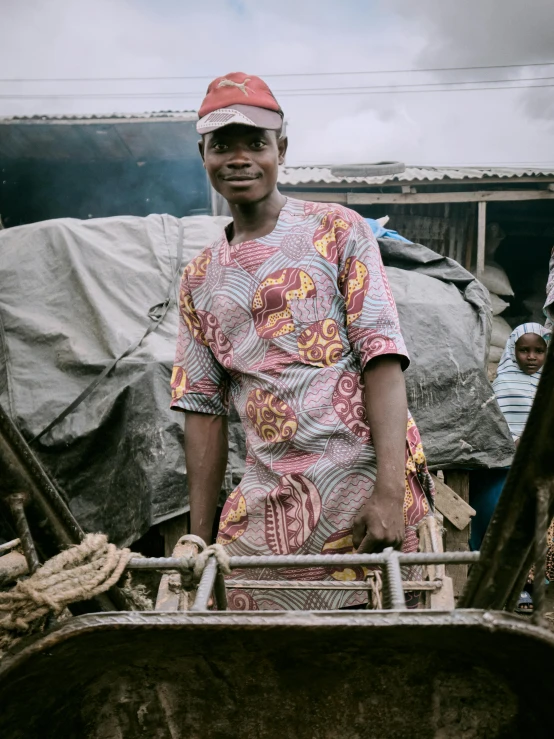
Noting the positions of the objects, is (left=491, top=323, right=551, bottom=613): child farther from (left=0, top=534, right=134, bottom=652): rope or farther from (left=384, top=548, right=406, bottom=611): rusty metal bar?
(left=0, top=534, right=134, bottom=652): rope

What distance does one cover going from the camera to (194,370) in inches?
77.9

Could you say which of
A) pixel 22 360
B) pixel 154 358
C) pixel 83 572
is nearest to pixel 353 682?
pixel 83 572

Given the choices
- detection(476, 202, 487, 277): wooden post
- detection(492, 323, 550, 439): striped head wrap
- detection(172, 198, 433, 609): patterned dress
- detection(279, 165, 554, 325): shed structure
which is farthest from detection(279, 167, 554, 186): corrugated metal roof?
detection(172, 198, 433, 609): patterned dress

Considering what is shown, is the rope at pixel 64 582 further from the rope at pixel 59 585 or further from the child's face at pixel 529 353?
the child's face at pixel 529 353

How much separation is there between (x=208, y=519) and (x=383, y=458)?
0.60m

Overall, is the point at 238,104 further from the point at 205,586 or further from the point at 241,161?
the point at 205,586

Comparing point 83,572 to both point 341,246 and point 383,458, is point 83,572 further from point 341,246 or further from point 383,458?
point 341,246

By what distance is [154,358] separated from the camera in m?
3.87

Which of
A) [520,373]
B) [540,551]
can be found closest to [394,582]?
[540,551]

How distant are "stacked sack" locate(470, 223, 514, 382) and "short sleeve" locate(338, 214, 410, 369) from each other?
6743mm

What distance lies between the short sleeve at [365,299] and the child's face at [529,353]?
12.1 ft

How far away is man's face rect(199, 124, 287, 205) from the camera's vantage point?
1.81 m

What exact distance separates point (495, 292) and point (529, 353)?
16.9ft

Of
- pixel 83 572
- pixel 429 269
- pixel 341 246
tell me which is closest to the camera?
pixel 83 572
